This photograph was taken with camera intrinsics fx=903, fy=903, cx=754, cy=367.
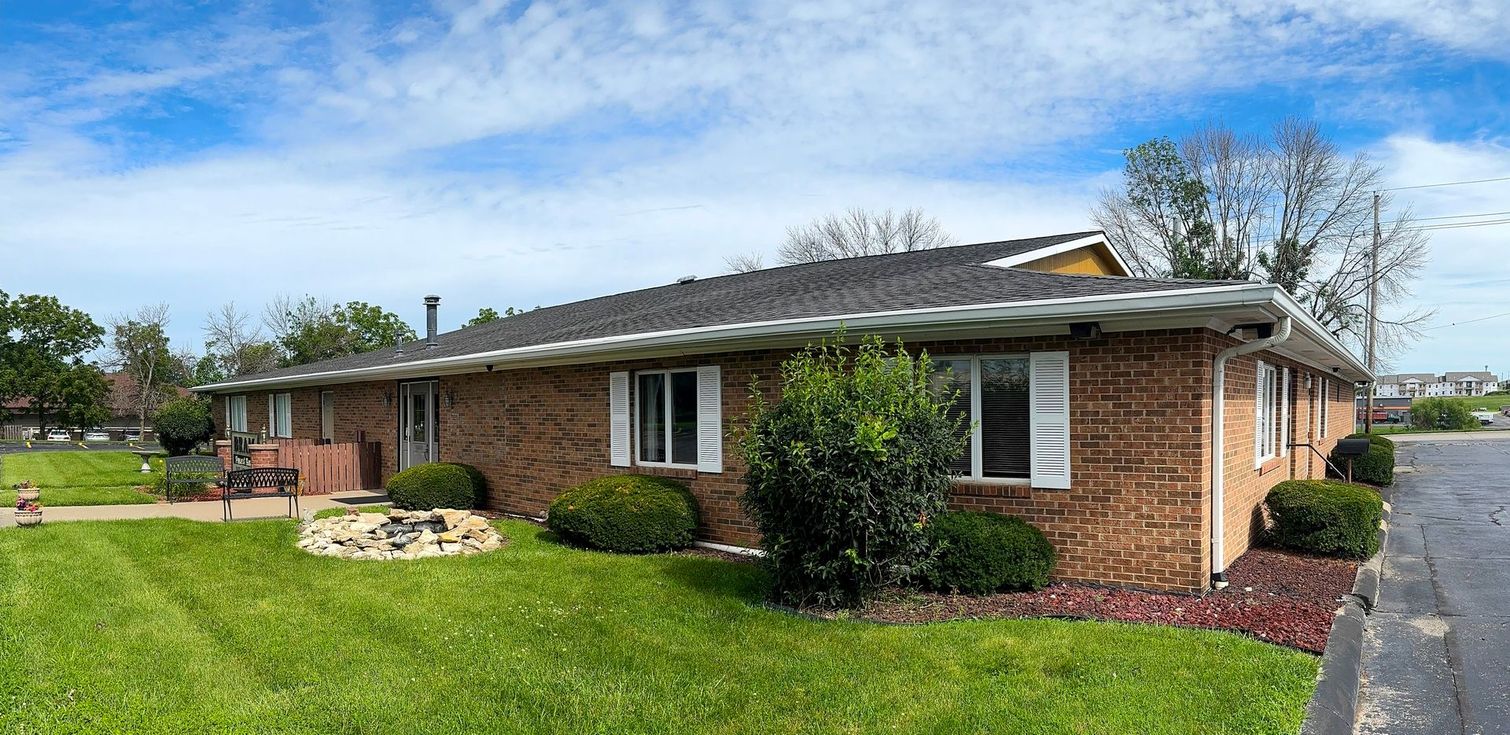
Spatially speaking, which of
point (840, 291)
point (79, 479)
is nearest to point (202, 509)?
point (79, 479)

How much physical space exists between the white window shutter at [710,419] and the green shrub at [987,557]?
3.14 m

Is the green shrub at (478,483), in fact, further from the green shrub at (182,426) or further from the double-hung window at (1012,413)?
the green shrub at (182,426)

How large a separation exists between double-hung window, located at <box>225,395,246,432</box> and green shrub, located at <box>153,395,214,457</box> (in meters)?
0.73

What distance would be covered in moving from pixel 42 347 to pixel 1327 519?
74.6 metres

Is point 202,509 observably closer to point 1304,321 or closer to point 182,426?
point 1304,321

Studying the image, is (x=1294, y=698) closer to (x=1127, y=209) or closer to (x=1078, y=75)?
(x=1078, y=75)

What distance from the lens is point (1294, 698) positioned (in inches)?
198

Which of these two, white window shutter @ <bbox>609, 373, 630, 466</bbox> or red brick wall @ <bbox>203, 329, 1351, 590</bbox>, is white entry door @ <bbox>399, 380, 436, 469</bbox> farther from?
red brick wall @ <bbox>203, 329, 1351, 590</bbox>

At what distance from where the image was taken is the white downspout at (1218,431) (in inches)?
300

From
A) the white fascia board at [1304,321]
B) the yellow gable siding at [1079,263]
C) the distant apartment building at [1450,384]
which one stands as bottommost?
the distant apartment building at [1450,384]

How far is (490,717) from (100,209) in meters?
13.9

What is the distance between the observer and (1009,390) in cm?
820

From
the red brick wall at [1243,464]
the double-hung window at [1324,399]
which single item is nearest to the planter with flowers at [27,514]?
the red brick wall at [1243,464]

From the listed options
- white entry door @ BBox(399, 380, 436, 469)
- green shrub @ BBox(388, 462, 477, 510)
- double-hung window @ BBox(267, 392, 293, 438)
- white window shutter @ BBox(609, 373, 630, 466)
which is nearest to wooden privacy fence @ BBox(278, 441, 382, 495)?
white entry door @ BBox(399, 380, 436, 469)
